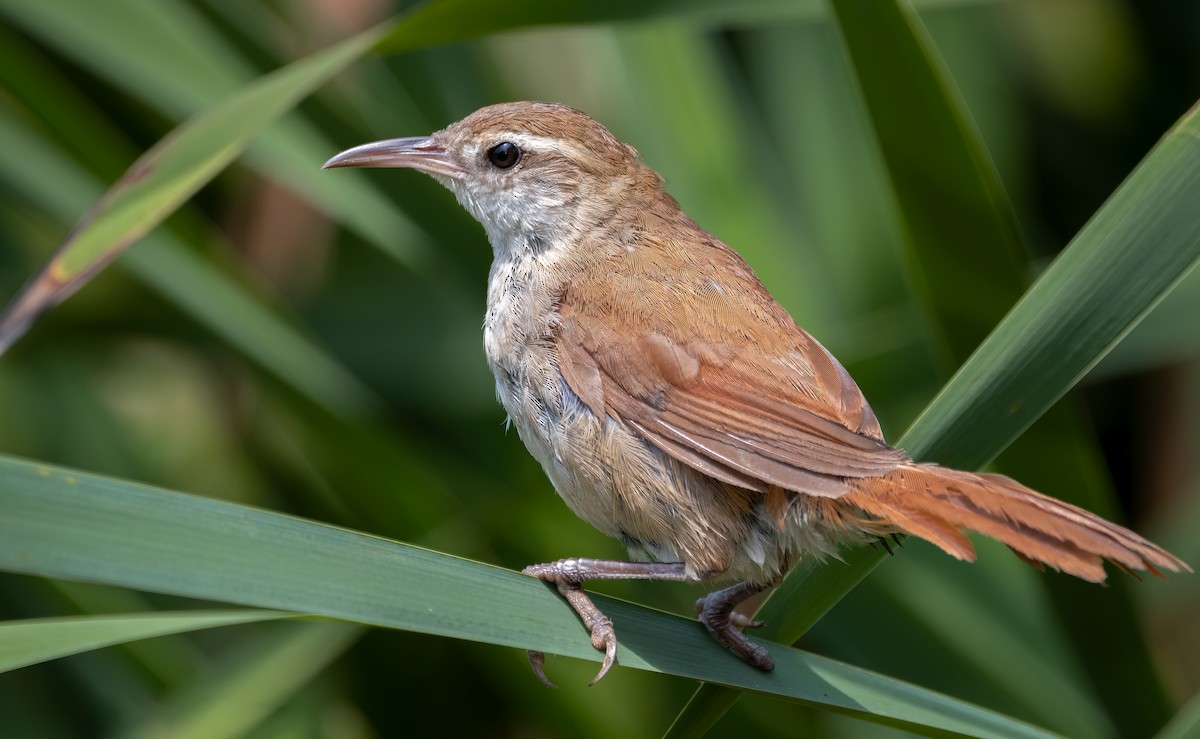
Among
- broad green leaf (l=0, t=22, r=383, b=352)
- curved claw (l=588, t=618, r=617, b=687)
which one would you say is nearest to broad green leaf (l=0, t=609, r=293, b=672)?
broad green leaf (l=0, t=22, r=383, b=352)

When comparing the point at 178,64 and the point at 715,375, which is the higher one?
the point at 178,64

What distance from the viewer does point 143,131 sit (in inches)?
138

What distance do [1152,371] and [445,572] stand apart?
294cm

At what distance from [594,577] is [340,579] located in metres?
0.63

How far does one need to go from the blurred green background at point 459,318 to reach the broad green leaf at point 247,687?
0.08 ft

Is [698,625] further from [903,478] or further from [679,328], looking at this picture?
[679,328]

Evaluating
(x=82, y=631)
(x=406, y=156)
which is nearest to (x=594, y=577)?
(x=82, y=631)

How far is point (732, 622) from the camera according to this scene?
203 cm

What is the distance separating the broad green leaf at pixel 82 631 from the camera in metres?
1.35

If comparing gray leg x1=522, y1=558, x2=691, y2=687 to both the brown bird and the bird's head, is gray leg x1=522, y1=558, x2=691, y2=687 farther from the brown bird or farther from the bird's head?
the bird's head

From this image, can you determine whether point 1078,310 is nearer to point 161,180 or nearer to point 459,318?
point 161,180

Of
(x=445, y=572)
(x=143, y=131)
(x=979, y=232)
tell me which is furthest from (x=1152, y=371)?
(x=143, y=131)

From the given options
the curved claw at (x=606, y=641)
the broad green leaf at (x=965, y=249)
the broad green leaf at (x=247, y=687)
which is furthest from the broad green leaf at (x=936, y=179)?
the broad green leaf at (x=247, y=687)

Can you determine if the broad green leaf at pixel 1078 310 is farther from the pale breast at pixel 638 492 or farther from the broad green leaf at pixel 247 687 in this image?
the broad green leaf at pixel 247 687
